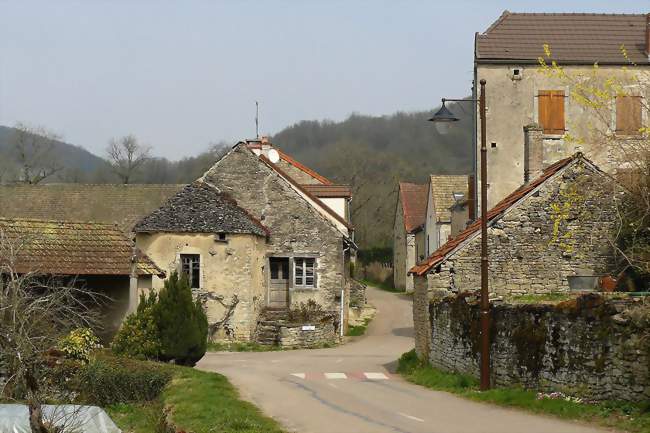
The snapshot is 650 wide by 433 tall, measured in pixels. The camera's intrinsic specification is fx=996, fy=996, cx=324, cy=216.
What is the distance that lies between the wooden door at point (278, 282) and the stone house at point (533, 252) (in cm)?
1455

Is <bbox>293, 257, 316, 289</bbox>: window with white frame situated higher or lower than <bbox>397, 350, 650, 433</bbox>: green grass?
higher

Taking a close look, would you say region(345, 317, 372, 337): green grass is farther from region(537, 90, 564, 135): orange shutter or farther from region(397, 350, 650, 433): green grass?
region(397, 350, 650, 433): green grass

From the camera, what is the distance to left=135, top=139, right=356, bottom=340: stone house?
37219 mm

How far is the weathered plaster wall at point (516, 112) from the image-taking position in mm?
32938

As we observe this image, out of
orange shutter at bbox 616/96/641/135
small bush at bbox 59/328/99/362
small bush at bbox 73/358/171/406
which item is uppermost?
orange shutter at bbox 616/96/641/135

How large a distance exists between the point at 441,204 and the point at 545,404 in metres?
38.6

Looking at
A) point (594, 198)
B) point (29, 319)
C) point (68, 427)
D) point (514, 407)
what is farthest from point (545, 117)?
point (68, 427)

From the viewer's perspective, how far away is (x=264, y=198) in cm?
3981

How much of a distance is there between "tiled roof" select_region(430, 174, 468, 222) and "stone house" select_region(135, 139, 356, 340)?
41.5ft

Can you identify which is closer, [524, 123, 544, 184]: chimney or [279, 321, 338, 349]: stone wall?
[524, 123, 544, 184]: chimney

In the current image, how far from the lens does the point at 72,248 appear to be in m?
27.5

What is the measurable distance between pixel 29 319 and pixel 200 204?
1920cm

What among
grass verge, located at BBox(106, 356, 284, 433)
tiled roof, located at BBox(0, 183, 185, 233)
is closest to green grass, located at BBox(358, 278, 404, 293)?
tiled roof, located at BBox(0, 183, 185, 233)

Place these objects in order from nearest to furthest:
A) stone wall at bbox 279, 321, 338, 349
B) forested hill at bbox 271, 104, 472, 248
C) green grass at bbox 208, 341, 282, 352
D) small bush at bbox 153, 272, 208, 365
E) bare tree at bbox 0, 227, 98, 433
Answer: bare tree at bbox 0, 227, 98, 433 → small bush at bbox 153, 272, 208, 365 → green grass at bbox 208, 341, 282, 352 → stone wall at bbox 279, 321, 338, 349 → forested hill at bbox 271, 104, 472, 248
